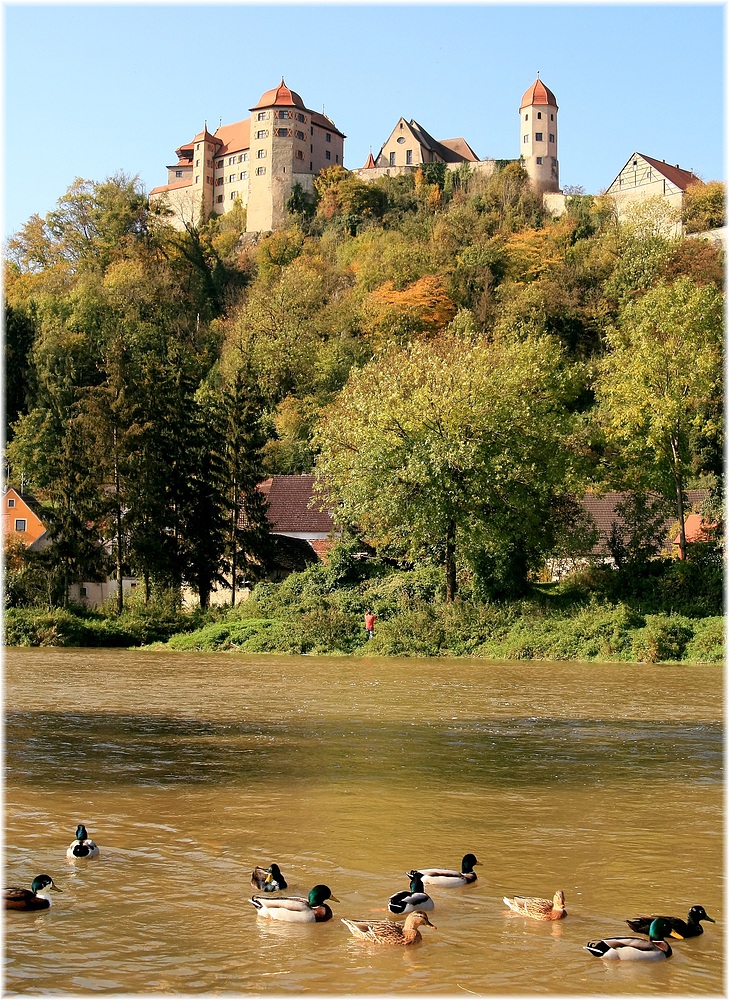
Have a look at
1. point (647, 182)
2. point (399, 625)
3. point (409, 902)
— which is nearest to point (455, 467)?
point (399, 625)

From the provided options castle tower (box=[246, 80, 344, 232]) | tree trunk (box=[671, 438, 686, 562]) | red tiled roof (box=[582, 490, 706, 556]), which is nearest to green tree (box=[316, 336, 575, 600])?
tree trunk (box=[671, 438, 686, 562])

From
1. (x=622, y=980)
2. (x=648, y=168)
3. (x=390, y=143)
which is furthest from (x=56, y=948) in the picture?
(x=390, y=143)

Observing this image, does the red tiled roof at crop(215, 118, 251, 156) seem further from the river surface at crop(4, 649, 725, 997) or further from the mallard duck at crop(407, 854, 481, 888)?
the mallard duck at crop(407, 854, 481, 888)

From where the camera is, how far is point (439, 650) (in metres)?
39.6

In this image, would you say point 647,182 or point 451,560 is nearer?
point 451,560

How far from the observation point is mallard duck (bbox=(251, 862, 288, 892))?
1072 cm

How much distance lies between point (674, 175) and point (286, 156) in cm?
4453

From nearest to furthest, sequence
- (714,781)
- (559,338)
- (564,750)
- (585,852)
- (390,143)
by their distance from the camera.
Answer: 1. (585,852)
2. (714,781)
3. (564,750)
4. (559,338)
5. (390,143)

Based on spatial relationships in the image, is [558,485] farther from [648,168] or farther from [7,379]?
[648,168]

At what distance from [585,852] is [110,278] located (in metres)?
92.8

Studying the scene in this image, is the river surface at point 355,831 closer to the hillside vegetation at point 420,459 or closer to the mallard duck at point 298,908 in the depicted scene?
the mallard duck at point 298,908

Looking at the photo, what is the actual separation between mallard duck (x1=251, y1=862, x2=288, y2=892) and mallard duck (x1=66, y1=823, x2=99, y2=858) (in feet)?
6.12

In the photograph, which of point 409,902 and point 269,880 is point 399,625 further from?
point 409,902

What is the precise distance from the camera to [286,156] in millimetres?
127375
